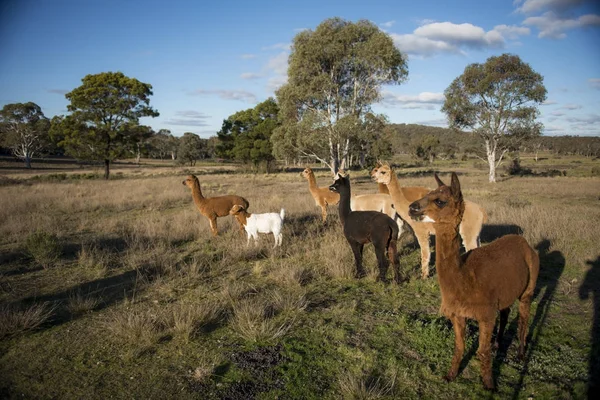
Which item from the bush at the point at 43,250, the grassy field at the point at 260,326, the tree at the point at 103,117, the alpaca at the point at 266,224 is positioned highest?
the tree at the point at 103,117

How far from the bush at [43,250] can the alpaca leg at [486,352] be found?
891 cm

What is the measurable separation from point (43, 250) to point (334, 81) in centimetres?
2568

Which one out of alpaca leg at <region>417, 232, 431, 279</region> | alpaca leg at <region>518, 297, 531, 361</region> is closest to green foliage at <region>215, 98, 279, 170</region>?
alpaca leg at <region>417, 232, 431, 279</region>

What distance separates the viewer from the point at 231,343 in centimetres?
453

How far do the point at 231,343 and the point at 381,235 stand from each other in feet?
10.6

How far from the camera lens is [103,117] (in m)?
33.2

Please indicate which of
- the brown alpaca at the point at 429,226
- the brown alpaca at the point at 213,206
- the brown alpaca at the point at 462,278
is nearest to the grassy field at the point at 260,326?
the brown alpaca at the point at 429,226

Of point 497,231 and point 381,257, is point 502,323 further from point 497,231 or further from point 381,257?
point 497,231

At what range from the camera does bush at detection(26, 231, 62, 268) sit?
805 cm

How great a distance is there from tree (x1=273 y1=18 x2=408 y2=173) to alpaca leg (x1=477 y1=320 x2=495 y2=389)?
24140 mm

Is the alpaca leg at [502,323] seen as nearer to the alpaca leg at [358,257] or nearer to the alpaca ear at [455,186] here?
the alpaca ear at [455,186]

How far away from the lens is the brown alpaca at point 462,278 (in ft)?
11.3

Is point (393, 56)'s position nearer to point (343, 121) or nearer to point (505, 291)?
point (343, 121)

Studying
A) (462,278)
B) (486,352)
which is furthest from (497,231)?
(462,278)
